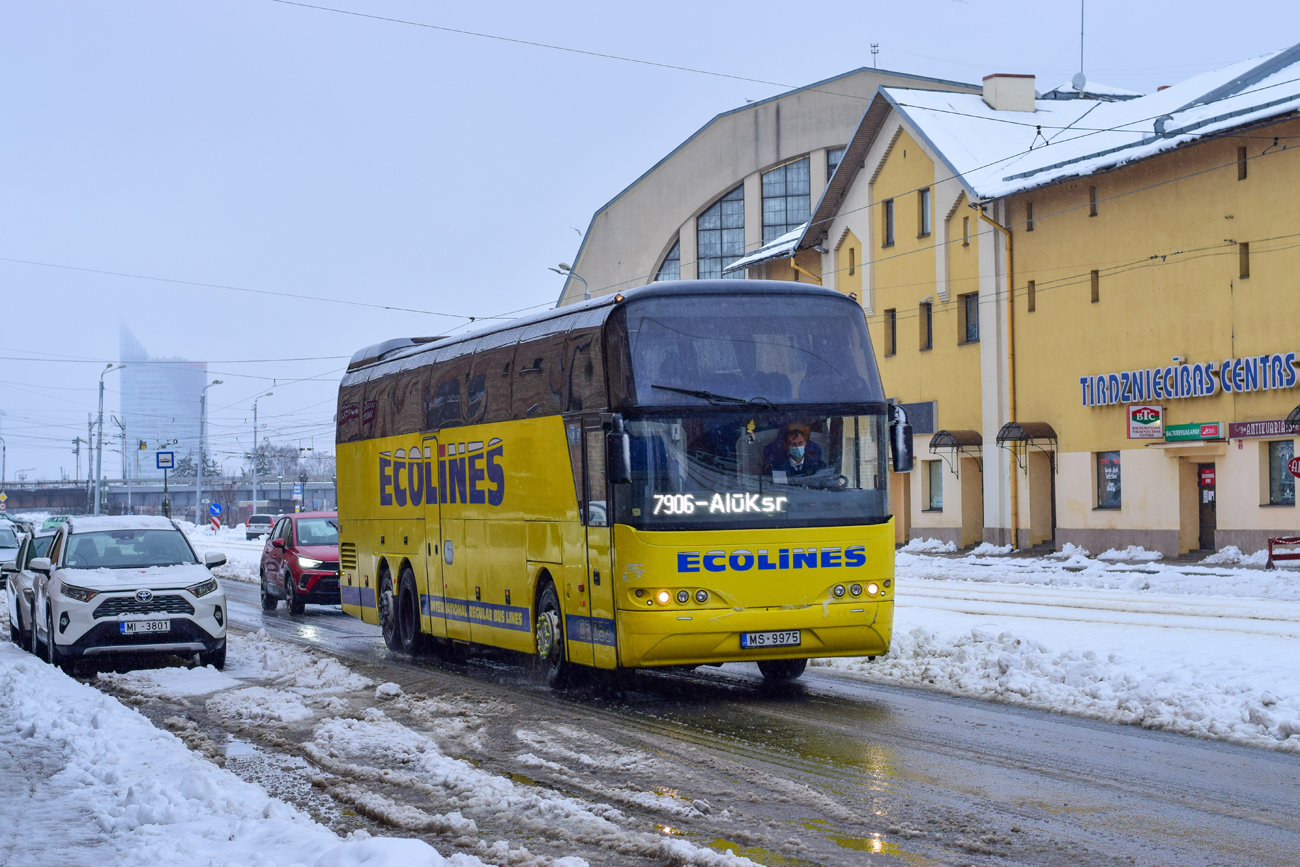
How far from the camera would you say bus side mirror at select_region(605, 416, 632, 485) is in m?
11.6

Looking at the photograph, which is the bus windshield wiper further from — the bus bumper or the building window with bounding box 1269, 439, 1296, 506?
the building window with bounding box 1269, 439, 1296, 506

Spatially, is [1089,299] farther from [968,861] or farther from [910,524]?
[968,861]

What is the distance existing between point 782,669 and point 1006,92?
37673mm

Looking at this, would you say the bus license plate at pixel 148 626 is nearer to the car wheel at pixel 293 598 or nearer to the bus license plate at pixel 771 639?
the bus license plate at pixel 771 639

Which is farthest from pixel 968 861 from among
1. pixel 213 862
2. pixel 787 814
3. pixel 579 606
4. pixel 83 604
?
pixel 83 604

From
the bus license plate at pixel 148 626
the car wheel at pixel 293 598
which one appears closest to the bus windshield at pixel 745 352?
the bus license plate at pixel 148 626

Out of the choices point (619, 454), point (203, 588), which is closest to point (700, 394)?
point (619, 454)

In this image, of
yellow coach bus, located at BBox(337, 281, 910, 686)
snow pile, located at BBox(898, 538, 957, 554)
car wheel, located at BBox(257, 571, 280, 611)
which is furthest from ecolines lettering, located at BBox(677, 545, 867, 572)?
snow pile, located at BBox(898, 538, 957, 554)

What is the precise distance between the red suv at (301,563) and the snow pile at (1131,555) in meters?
18.5

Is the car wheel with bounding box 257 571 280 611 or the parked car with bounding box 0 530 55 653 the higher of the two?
the parked car with bounding box 0 530 55 653

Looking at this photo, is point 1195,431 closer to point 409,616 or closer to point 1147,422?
point 1147,422

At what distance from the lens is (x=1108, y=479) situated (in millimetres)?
37125

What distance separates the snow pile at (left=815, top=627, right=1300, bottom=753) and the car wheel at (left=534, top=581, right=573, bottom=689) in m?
2.88

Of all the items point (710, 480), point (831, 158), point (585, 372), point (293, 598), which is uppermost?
point (831, 158)
